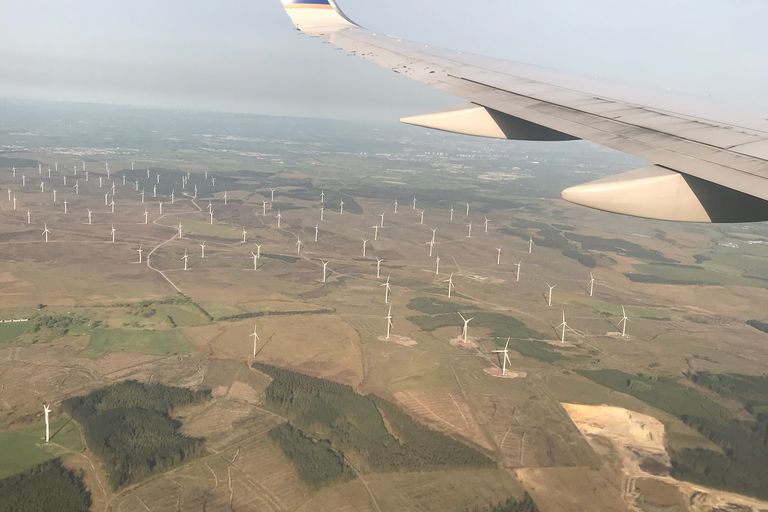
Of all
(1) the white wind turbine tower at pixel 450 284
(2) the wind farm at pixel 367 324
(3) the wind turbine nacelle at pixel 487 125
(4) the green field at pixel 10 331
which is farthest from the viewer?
(1) the white wind turbine tower at pixel 450 284

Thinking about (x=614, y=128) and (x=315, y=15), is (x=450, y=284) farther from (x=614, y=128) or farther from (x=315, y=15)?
(x=614, y=128)

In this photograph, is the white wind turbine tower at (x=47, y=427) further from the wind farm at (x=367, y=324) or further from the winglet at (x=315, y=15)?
the winglet at (x=315, y=15)

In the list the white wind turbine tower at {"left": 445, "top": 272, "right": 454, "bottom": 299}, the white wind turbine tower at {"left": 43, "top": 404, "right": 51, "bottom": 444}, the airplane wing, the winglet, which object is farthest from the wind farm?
the winglet

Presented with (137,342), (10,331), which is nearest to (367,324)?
(137,342)

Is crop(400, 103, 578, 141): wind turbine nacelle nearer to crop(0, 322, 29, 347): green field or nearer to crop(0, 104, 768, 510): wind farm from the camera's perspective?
crop(0, 104, 768, 510): wind farm

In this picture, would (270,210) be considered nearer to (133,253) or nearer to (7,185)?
(133,253)

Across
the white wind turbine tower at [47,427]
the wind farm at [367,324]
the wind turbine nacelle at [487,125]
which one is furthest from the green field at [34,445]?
the wind turbine nacelle at [487,125]
